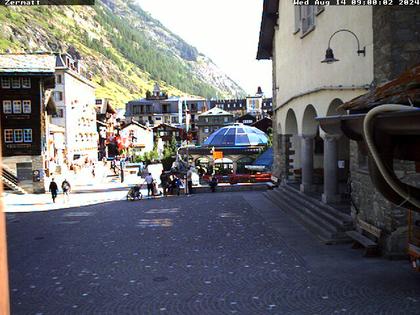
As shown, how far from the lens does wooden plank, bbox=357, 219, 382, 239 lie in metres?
12.1

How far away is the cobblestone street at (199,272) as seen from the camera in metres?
9.12


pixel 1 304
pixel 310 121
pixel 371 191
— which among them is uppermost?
pixel 310 121

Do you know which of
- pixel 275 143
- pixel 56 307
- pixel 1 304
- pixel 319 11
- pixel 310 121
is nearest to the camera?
pixel 1 304

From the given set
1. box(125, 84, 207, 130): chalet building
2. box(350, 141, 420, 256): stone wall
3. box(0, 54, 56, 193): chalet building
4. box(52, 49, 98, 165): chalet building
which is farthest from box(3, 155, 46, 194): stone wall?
box(125, 84, 207, 130): chalet building

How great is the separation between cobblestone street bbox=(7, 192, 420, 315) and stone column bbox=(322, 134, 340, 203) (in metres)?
1.69

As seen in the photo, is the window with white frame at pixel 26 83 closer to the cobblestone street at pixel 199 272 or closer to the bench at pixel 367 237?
the cobblestone street at pixel 199 272

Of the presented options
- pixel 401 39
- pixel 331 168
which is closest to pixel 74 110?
pixel 331 168

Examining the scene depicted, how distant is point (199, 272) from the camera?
11.5m

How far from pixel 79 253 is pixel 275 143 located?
1842 centimetres

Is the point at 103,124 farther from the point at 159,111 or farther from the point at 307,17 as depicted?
the point at 307,17

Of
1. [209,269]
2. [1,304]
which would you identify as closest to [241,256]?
[209,269]

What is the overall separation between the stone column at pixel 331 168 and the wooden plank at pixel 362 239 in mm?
3602

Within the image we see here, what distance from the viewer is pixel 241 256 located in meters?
12.9

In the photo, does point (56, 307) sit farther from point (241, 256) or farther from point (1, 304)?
point (1, 304)
